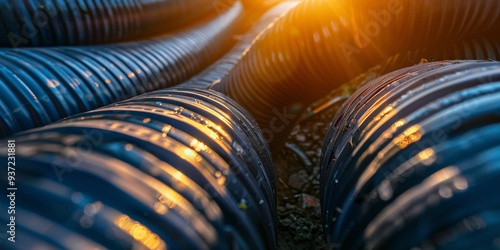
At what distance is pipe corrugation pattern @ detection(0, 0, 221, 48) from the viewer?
1.64 metres

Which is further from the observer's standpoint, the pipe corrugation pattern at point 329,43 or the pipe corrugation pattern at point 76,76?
the pipe corrugation pattern at point 329,43

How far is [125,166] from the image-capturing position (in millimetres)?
599

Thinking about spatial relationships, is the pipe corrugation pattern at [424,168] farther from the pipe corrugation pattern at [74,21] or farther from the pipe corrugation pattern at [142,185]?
the pipe corrugation pattern at [74,21]

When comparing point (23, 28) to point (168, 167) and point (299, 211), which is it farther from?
point (299, 211)

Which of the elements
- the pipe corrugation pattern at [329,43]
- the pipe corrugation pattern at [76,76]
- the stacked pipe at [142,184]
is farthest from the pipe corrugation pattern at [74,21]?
the stacked pipe at [142,184]

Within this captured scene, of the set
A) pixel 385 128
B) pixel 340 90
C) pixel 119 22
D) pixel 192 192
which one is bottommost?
pixel 192 192

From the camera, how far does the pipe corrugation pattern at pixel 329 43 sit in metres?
1.42

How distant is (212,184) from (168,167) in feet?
0.31

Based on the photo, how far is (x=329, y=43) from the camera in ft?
5.46

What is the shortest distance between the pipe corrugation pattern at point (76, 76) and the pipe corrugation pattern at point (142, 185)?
596 millimetres

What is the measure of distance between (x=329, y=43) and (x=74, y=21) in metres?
1.36

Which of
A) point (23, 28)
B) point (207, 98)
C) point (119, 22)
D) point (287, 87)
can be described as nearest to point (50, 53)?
point (23, 28)

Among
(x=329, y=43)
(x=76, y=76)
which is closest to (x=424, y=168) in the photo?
(x=329, y=43)

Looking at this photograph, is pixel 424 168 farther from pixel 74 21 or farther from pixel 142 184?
pixel 74 21
